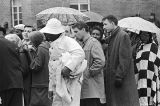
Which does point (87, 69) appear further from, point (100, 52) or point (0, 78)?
point (0, 78)

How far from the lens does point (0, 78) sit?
36.2 feet

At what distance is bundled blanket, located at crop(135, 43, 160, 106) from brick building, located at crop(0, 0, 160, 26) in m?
11.6

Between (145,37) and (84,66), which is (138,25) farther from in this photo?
(84,66)

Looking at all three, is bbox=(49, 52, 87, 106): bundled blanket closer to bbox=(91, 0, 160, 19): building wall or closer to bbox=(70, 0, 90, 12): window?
bbox=(91, 0, 160, 19): building wall

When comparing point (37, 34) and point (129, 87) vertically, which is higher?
point (37, 34)

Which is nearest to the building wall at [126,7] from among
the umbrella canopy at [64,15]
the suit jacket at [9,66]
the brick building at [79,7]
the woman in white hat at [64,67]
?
the brick building at [79,7]

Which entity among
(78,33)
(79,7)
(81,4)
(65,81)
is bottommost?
(65,81)

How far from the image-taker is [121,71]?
1146 centimetres

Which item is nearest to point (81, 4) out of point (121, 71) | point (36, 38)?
point (36, 38)

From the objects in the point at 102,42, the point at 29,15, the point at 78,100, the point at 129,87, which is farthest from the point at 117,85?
the point at 29,15

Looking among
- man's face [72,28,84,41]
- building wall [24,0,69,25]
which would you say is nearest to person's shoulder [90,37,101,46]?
man's face [72,28,84,41]

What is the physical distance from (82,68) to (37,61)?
1773 millimetres

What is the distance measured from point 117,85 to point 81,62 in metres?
1.06

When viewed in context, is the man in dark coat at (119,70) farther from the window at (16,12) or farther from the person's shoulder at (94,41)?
the window at (16,12)
